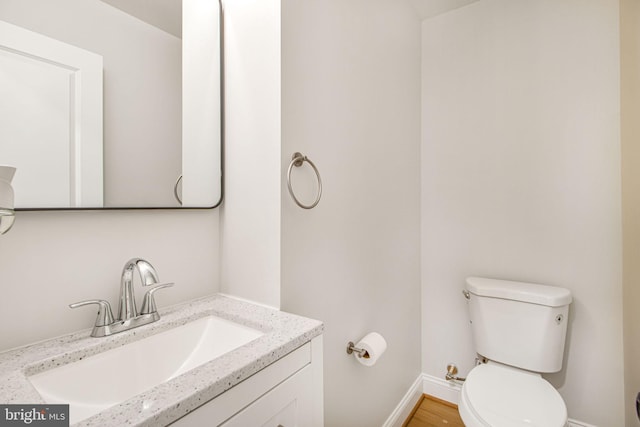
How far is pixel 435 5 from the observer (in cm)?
183

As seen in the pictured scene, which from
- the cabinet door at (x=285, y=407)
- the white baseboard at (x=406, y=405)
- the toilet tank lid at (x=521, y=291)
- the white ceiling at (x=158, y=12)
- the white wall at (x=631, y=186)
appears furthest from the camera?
the white baseboard at (x=406, y=405)

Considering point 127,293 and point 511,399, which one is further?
point 511,399

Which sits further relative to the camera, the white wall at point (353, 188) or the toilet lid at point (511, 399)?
the toilet lid at point (511, 399)

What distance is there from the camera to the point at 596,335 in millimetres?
1509

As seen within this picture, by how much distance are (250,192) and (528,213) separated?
4.96 feet

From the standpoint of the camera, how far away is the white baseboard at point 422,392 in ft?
5.44

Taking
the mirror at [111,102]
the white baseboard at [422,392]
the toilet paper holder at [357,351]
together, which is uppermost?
the mirror at [111,102]

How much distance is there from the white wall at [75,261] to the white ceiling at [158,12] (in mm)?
562

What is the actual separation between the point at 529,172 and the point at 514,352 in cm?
93

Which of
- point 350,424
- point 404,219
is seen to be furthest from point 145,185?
point 404,219

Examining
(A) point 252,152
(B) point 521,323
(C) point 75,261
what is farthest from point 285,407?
(B) point 521,323

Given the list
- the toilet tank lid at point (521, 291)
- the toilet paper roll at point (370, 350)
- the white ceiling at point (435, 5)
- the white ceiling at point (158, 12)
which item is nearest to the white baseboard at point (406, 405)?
the toilet paper roll at point (370, 350)

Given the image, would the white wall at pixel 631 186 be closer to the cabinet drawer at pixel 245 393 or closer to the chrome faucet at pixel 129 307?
the cabinet drawer at pixel 245 393

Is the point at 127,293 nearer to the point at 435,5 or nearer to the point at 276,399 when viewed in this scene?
the point at 276,399
